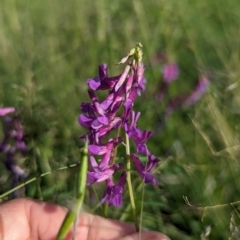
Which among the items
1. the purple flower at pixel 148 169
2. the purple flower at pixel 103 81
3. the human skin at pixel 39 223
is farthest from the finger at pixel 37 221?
the purple flower at pixel 103 81

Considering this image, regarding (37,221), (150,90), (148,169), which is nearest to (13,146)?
(37,221)

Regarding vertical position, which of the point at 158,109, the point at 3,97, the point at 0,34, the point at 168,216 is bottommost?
the point at 168,216

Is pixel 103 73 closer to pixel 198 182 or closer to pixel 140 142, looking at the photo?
pixel 140 142

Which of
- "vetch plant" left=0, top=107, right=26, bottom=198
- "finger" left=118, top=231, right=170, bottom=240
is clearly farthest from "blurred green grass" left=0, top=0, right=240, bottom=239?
"finger" left=118, top=231, right=170, bottom=240

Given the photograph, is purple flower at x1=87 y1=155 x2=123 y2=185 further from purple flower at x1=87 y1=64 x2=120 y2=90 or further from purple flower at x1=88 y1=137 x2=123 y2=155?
purple flower at x1=87 y1=64 x2=120 y2=90

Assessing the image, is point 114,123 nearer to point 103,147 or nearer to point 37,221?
point 103,147

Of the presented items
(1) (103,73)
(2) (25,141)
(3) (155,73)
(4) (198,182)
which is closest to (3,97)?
(3) (155,73)

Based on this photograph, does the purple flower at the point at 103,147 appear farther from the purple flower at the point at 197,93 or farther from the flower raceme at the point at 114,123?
the purple flower at the point at 197,93
